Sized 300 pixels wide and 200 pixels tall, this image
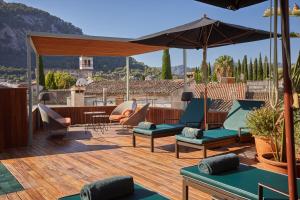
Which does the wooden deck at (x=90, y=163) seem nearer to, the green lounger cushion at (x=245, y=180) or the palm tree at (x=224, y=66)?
the green lounger cushion at (x=245, y=180)

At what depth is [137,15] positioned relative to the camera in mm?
22547

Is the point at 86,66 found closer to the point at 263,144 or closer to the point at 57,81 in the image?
the point at 57,81

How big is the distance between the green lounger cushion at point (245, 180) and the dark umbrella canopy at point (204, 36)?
3361mm

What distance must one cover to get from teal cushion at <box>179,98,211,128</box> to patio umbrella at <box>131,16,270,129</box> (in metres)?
0.28

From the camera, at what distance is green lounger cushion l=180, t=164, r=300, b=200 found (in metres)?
2.64

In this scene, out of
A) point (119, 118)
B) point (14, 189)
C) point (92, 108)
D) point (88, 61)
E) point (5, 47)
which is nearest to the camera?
point (14, 189)

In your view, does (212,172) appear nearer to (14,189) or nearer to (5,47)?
(14,189)

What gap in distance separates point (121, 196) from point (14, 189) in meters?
2.18

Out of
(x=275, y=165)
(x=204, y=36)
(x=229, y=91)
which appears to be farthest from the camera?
(x=229, y=91)

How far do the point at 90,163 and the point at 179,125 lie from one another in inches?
93.8

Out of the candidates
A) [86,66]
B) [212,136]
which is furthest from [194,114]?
[86,66]

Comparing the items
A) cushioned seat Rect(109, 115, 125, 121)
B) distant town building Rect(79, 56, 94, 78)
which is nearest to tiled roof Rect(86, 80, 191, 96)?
cushioned seat Rect(109, 115, 125, 121)

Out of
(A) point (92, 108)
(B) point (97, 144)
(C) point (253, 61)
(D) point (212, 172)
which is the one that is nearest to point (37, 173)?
(B) point (97, 144)

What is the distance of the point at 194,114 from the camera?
292 inches
